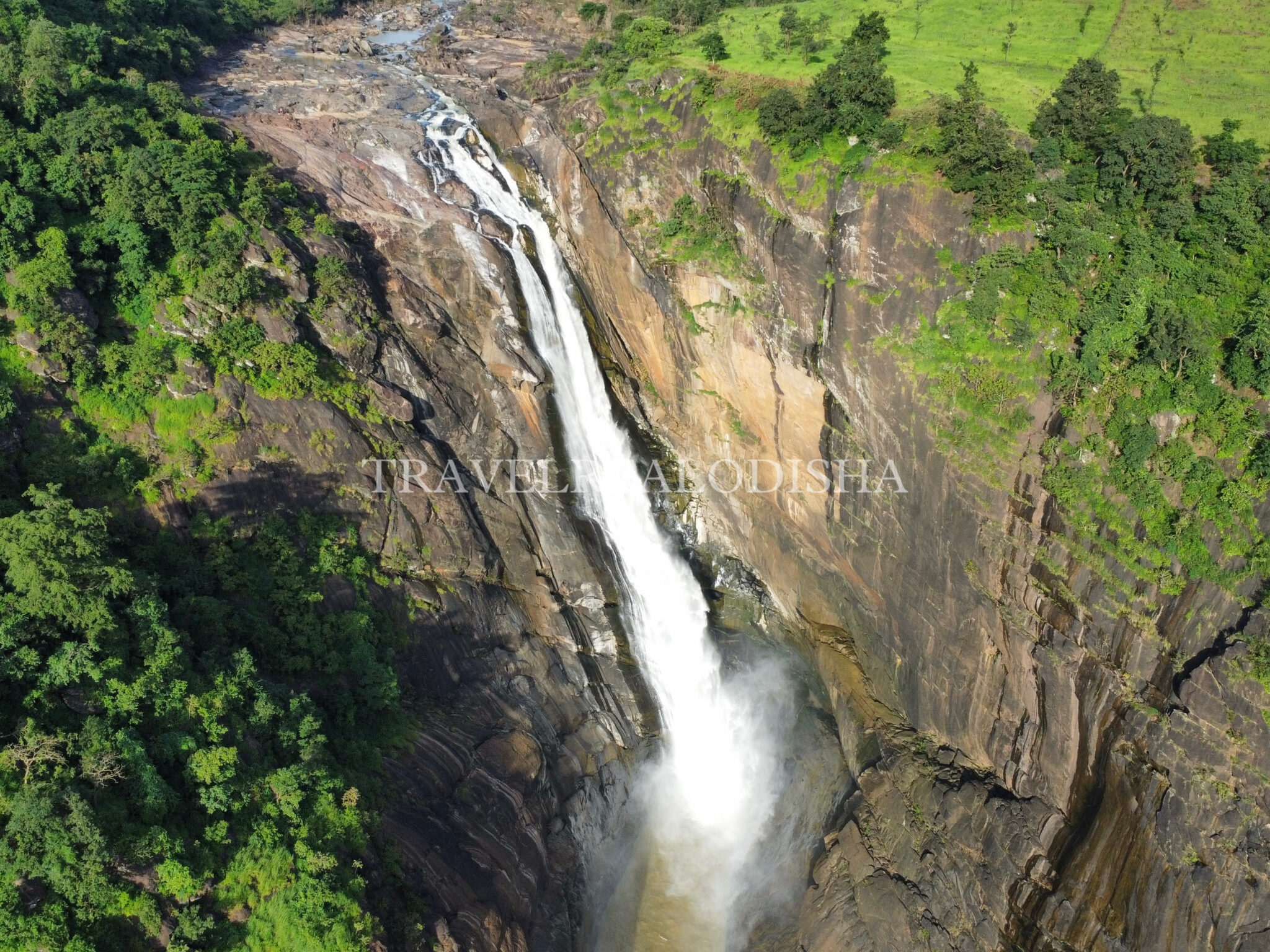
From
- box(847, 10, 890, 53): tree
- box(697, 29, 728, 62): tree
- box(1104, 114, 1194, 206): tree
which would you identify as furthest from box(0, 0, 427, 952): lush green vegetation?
box(1104, 114, 1194, 206): tree

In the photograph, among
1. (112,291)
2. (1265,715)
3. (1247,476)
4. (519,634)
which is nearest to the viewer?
(1265,715)

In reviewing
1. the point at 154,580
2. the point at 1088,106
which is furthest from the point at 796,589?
the point at 154,580

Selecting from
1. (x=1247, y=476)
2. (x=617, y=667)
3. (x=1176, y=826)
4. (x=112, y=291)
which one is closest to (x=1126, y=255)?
(x=1247, y=476)

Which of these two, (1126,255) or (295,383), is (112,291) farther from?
(1126,255)

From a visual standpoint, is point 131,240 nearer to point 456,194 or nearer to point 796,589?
point 456,194

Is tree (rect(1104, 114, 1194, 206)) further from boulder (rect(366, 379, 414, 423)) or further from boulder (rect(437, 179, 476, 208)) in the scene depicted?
boulder (rect(366, 379, 414, 423))

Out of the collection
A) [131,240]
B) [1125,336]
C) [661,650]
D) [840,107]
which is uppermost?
[840,107]

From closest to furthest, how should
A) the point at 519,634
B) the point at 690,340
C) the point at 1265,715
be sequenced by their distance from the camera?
the point at 1265,715 → the point at 519,634 → the point at 690,340
